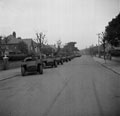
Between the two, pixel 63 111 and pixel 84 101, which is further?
pixel 84 101

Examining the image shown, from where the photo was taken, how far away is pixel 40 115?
15.4 feet

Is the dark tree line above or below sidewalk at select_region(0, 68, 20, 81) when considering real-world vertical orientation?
above

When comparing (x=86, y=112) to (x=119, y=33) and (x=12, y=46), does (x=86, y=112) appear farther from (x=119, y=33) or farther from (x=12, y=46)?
(x=12, y=46)

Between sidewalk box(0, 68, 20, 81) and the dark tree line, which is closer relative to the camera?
sidewalk box(0, 68, 20, 81)

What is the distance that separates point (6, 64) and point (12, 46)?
44308mm

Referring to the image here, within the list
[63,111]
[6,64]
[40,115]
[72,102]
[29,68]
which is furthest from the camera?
[6,64]

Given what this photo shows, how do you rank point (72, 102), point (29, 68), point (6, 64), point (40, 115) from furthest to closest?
point (6, 64) → point (29, 68) → point (72, 102) → point (40, 115)

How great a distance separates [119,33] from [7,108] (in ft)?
80.2

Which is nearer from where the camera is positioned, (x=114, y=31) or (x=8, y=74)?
(x=8, y=74)

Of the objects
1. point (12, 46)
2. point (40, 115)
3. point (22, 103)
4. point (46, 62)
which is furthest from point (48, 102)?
point (12, 46)

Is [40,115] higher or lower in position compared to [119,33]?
lower

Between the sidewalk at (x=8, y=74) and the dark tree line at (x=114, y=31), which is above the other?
the dark tree line at (x=114, y=31)

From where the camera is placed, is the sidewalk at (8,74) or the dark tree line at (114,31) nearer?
the sidewalk at (8,74)

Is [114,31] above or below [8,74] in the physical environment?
above
